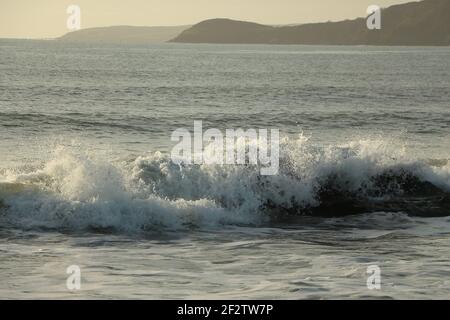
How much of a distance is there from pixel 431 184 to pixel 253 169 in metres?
4.51

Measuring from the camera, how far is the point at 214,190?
56.9 ft

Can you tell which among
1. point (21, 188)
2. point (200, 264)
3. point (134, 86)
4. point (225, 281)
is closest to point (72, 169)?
point (21, 188)

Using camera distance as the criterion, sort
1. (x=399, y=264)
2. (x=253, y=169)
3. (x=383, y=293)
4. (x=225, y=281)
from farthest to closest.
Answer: (x=253, y=169)
(x=399, y=264)
(x=225, y=281)
(x=383, y=293)

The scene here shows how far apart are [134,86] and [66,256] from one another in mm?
45103

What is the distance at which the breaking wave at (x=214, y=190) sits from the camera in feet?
51.0

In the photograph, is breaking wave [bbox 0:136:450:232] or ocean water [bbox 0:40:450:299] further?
breaking wave [bbox 0:136:450:232]

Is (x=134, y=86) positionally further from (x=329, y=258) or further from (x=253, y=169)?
(x=329, y=258)

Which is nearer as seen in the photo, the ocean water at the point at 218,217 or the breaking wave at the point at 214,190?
the ocean water at the point at 218,217

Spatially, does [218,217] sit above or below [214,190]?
below

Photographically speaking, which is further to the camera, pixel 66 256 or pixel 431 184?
pixel 431 184

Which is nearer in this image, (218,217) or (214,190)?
(218,217)

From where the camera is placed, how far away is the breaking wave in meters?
15.5

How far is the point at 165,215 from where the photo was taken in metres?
15.6
